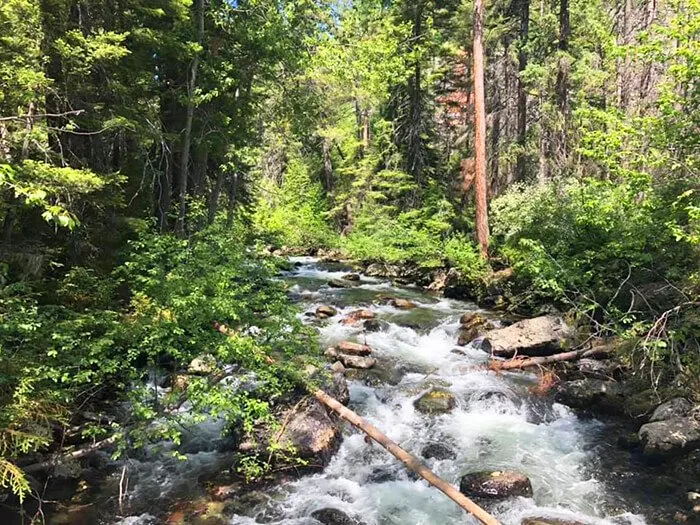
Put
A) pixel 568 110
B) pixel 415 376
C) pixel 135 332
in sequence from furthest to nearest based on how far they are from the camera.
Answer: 1. pixel 568 110
2. pixel 415 376
3. pixel 135 332

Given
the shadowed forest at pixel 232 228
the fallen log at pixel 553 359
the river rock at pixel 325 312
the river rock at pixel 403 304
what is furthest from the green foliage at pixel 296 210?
the fallen log at pixel 553 359

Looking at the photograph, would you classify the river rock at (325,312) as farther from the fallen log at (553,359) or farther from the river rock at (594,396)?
the river rock at (594,396)

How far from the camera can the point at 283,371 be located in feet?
24.1

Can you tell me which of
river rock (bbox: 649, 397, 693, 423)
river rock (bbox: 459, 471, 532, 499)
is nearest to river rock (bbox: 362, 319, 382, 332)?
river rock (bbox: 459, 471, 532, 499)

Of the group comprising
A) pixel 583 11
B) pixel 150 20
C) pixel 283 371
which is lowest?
pixel 283 371

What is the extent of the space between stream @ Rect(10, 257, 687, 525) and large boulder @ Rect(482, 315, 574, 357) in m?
0.87

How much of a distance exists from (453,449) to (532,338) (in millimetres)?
4503

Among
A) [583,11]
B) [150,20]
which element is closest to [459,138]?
[583,11]

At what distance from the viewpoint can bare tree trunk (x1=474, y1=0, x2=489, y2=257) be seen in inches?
680

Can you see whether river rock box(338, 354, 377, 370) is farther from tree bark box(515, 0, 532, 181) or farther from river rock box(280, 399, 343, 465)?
tree bark box(515, 0, 532, 181)

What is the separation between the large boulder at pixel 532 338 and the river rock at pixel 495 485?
15.6 feet

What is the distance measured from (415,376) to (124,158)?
8.23 m

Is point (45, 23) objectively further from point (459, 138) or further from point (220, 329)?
point (459, 138)

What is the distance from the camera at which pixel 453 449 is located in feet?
25.6
